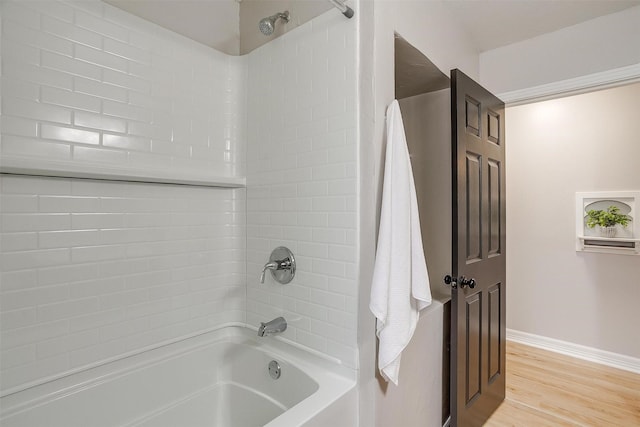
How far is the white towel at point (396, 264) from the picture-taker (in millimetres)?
1307

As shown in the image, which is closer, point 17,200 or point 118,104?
point 17,200

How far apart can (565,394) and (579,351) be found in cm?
83

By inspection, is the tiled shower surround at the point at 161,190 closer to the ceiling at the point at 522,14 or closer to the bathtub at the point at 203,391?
the bathtub at the point at 203,391

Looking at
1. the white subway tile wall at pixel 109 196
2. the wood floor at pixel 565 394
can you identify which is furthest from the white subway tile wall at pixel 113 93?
the wood floor at pixel 565 394

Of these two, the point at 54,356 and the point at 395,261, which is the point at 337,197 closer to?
the point at 395,261

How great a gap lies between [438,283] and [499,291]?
1.32 ft

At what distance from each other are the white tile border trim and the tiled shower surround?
155 cm

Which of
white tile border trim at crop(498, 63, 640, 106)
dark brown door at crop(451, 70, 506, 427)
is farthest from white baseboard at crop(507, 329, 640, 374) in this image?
white tile border trim at crop(498, 63, 640, 106)

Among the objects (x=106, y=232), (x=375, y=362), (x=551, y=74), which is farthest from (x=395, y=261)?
(x=551, y=74)

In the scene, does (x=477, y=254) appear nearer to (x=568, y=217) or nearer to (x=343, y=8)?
(x=343, y=8)

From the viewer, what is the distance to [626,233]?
2834 mm

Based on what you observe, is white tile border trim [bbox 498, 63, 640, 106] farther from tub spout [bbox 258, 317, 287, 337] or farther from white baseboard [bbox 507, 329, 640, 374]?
white baseboard [bbox 507, 329, 640, 374]

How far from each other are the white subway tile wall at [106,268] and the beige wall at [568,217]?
115 inches

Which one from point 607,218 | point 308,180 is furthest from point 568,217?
point 308,180
